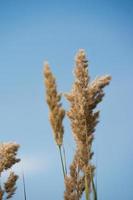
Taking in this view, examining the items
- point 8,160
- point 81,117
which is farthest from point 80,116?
point 8,160

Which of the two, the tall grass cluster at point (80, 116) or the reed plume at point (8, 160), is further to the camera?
the reed plume at point (8, 160)

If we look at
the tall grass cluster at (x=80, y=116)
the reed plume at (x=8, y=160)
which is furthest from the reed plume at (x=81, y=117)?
the reed plume at (x=8, y=160)

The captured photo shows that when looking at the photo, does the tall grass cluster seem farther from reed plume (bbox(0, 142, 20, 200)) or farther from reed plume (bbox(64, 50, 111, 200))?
reed plume (bbox(0, 142, 20, 200))

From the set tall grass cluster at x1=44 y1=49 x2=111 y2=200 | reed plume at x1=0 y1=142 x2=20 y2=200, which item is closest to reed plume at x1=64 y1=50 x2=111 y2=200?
tall grass cluster at x1=44 y1=49 x2=111 y2=200

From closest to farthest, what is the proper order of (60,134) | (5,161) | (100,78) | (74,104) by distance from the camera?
(60,134) → (74,104) → (100,78) → (5,161)

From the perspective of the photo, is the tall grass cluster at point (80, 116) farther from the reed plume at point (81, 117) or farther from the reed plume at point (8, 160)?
the reed plume at point (8, 160)

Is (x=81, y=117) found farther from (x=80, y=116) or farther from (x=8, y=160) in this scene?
(x=8, y=160)

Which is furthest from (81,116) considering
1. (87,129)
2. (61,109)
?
(61,109)

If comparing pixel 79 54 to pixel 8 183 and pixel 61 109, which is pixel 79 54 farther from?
pixel 8 183

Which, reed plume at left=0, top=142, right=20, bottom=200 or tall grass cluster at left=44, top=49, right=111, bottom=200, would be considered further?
reed plume at left=0, top=142, right=20, bottom=200

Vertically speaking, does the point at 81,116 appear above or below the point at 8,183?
above

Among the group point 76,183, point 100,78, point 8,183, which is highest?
point 100,78

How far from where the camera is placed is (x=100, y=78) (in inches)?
199

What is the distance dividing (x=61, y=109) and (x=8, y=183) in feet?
8.32
